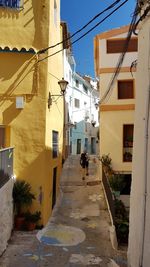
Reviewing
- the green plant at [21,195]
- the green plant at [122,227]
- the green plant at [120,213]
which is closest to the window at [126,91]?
the green plant at [120,213]

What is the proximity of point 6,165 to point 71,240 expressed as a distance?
117 inches

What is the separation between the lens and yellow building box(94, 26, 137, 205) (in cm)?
1755

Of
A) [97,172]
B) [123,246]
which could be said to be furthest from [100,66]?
[123,246]

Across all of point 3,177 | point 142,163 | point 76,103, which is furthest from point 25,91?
point 76,103

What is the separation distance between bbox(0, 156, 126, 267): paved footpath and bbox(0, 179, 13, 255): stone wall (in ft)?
0.92

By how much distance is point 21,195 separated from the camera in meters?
10.5

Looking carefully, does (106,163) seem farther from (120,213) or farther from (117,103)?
(120,213)

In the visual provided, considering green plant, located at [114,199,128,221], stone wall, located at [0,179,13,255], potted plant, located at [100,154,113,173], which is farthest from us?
potted plant, located at [100,154,113,173]

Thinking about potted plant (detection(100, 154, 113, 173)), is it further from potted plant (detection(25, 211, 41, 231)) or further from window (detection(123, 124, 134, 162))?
potted plant (detection(25, 211, 41, 231))

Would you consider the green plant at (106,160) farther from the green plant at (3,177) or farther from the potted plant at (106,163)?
the green plant at (3,177)

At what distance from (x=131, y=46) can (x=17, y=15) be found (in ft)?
26.2

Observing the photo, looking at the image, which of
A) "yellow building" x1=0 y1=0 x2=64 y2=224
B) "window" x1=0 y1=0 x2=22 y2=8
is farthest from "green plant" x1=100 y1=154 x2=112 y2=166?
"window" x1=0 y1=0 x2=22 y2=8

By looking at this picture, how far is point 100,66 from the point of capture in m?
17.8

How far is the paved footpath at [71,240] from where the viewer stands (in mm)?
8273
